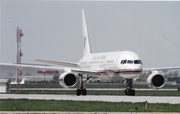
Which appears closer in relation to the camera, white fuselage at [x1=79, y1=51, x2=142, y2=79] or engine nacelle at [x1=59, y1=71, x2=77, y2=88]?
white fuselage at [x1=79, y1=51, x2=142, y2=79]

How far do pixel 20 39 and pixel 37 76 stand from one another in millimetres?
82890

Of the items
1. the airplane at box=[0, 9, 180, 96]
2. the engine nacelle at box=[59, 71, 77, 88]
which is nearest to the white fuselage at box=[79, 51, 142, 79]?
the airplane at box=[0, 9, 180, 96]

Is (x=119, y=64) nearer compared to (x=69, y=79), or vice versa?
(x=119, y=64)

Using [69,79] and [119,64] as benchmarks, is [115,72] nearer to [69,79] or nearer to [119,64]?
[119,64]

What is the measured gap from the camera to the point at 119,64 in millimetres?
57812

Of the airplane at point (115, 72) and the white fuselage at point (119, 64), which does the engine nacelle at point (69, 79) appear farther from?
the white fuselage at point (119, 64)

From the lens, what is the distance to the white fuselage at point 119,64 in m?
56.5

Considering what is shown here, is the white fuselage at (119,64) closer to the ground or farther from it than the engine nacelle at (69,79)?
farther from it

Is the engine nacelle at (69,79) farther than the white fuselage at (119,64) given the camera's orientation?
Yes

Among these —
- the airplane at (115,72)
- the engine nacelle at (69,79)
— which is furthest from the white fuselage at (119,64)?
the engine nacelle at (69,79)

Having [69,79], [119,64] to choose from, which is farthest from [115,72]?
[69,79]

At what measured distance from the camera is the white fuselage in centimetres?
5650

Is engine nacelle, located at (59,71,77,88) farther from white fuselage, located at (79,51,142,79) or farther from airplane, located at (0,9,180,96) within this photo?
white fuselage, located at (79,51,142,79)

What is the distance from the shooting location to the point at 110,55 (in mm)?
61656
